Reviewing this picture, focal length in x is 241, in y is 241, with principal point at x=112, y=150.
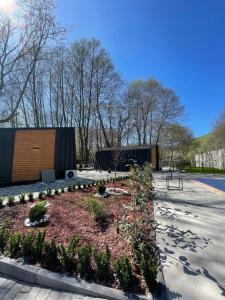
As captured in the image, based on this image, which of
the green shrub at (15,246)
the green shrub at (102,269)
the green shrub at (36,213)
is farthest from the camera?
the green shrub at (36,213)

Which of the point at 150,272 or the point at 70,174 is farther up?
the point at 70,174

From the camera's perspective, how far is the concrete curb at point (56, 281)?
8.09 feet

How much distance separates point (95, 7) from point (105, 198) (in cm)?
708

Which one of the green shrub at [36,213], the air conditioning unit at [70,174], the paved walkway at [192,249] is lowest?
the paved walkway at [192,249]

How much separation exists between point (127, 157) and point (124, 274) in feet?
58.4

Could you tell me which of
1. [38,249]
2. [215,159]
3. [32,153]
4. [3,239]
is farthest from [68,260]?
A: [215,159]

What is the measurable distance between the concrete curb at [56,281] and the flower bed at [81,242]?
4.2 inches

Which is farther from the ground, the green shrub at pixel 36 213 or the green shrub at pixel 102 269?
the green shrub at pixel 36 213

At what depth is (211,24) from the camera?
10.9m

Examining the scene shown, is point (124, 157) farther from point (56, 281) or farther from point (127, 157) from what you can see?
point (56, 281)

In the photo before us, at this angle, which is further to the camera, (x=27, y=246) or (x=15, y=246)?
(x=15, y=246)

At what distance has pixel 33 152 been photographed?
488 inches

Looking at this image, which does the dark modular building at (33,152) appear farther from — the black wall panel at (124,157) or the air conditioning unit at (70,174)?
the black wall panel at (124,157)

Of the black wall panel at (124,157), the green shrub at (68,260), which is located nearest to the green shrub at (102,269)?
the green shrub at (68,260)
